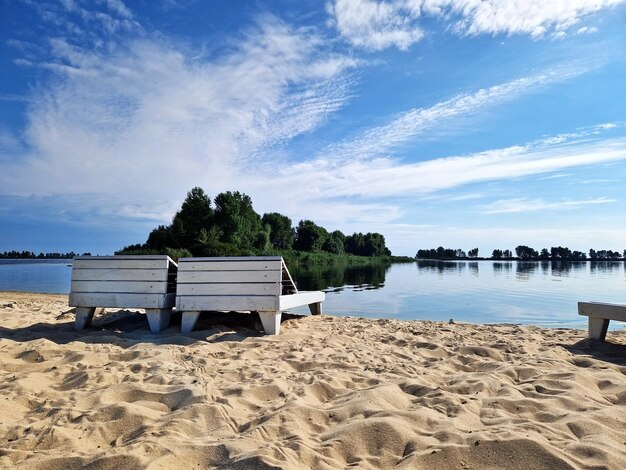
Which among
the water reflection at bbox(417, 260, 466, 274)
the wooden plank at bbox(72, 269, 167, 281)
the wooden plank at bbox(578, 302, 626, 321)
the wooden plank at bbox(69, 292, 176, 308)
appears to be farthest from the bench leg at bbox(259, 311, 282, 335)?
the water reflection at bbox(417, 260, 466, 274)

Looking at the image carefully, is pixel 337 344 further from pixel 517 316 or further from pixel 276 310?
pixel 517 316

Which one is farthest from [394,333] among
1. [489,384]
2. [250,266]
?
[489,384]

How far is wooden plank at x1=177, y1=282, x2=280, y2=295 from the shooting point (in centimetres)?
636

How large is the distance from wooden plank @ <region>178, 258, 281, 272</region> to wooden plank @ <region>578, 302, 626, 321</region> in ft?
14.8

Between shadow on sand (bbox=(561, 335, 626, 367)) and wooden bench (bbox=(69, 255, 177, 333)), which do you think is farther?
wooden bench (bbox=(69, 255, 177, 333))

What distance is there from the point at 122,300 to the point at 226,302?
166 centimetres

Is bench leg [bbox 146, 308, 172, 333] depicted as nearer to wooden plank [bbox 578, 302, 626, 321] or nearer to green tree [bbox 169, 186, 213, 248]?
wooden plank [bbox 578, 302, 626, 321]

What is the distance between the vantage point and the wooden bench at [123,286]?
6605 mm

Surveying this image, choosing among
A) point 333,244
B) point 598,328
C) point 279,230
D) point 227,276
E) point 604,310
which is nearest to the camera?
point 604,310

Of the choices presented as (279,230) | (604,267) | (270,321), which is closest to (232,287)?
(270,321)

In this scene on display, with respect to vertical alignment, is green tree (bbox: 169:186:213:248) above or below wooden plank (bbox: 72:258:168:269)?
above

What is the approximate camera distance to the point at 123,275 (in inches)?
263

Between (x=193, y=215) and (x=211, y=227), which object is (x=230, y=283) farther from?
(x=193, y=215)

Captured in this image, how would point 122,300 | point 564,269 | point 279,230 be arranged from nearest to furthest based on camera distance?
point 122,300, point 564,269, point 279,230
